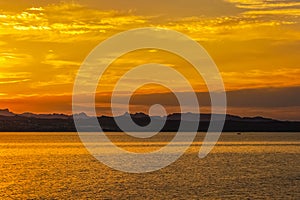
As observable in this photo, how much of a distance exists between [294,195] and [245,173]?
127 ft

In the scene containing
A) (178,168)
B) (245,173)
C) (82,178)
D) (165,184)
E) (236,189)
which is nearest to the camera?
(236,189)

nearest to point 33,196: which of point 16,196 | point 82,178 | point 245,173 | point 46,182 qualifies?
point 16,196

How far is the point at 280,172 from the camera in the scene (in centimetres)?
12556

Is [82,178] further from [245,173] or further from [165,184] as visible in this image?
[245,173]

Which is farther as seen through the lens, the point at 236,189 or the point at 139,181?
the point at 139,181

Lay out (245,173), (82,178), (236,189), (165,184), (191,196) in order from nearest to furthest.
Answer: (191,196), (236,189), (165,184), (82,178), (245,173)

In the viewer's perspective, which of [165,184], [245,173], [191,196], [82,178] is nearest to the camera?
[191,196]

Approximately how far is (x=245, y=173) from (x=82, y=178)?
3653 centimetres

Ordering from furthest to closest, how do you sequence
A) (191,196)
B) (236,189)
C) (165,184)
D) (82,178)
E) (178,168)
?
(178,168), (82,178), (165,184), (236,189), (191,196)

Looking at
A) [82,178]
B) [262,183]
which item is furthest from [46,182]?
[262,183]

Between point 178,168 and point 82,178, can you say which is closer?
point 82,178

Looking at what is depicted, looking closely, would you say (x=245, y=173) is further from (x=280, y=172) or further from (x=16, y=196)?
(x=16, y=196)

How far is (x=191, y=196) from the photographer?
84.3 m

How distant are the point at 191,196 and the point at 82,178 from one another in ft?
108
